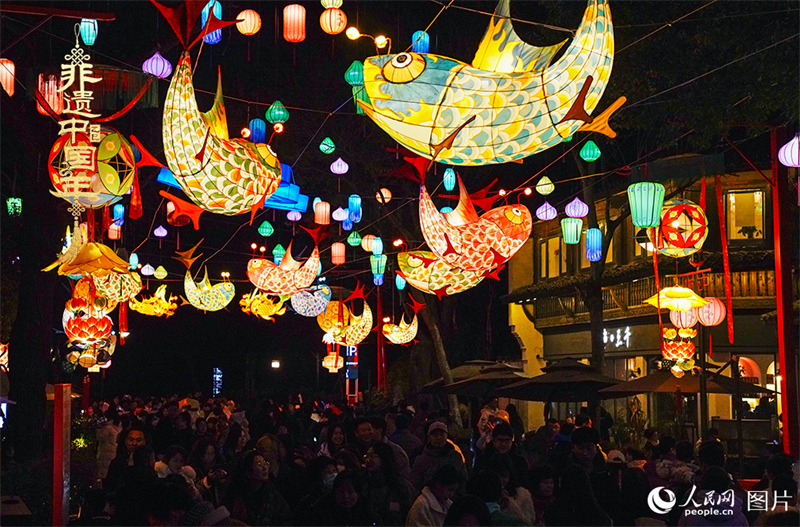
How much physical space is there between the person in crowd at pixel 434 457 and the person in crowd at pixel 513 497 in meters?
1.45

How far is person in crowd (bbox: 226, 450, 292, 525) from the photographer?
748 centimetres

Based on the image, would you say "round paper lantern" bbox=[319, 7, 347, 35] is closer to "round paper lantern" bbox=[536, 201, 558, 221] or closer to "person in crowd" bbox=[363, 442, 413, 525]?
"person in crowd" bbox=[363, 442, 413, 525]

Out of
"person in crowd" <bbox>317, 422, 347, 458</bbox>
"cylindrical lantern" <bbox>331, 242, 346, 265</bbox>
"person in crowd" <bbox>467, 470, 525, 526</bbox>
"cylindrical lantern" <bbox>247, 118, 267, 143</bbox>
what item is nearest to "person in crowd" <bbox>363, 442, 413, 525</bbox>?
"person in crowd" <bbox>467, 470, 525, 526</bbox>

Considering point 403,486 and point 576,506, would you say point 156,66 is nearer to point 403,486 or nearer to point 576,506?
point 403,486

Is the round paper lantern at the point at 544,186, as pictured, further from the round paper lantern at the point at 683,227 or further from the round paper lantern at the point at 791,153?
the round paper lantern at the point at 791,153

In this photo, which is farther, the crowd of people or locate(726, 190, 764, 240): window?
locate(726, 190, 764, 240): window

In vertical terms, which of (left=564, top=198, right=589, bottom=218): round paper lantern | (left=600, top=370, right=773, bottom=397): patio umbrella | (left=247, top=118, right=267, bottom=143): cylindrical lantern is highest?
(left=247, top=118, right=267, bottom=143): cylindrical lantern

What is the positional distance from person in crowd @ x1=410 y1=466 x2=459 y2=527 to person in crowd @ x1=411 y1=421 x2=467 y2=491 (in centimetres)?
244

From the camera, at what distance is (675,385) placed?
15352 mm

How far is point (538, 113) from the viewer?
22.5 feet

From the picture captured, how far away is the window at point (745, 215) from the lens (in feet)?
72.8

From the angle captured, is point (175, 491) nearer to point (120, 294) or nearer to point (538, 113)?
point (538, 113)

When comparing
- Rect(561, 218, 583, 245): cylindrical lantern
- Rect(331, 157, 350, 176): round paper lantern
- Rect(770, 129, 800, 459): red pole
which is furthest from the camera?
Rect(331, 157, 350, 176): round paper lantern

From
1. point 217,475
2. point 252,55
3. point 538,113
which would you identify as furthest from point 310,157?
point 538,113
